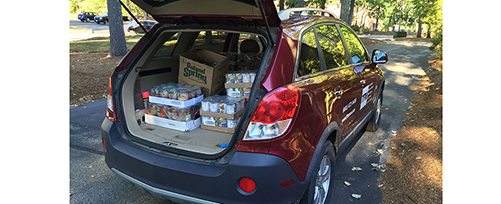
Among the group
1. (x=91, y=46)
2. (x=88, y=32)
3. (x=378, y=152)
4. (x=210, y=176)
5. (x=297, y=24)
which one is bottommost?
(x=378, y=152)

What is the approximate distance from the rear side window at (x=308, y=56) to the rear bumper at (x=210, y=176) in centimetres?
77

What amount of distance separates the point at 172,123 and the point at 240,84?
0.70 m

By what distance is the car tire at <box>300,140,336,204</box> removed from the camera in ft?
8.59

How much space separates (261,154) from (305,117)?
16.5 inches

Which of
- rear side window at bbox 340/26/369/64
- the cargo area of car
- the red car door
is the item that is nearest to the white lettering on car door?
the red car door

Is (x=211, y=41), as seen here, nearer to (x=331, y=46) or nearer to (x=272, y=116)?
(x=331, y=46)

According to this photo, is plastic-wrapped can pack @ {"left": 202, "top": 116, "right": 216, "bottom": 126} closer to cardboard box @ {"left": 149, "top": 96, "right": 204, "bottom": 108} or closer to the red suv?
the red suv

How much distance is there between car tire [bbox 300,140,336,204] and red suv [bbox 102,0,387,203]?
1 cm

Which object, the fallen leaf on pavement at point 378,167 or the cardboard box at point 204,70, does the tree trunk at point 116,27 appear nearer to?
the cardboard box at point 204,70

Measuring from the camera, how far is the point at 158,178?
254cm

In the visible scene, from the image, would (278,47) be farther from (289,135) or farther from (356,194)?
(356,194)

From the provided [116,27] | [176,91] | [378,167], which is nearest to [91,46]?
[116,27]

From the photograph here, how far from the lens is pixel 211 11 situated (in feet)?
9.42

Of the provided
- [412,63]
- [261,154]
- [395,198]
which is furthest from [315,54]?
[412,63]
